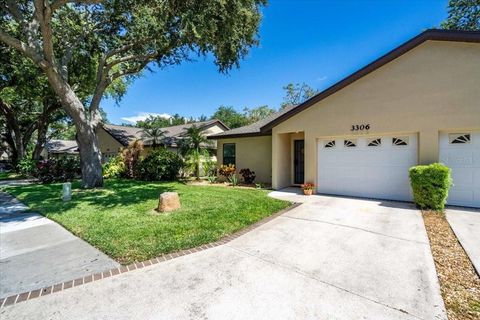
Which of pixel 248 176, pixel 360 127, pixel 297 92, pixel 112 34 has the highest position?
pixel 297 92

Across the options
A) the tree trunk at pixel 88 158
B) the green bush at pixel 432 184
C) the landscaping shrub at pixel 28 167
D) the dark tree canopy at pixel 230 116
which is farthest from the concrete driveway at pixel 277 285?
the dark tree canopy at pixel 230 116

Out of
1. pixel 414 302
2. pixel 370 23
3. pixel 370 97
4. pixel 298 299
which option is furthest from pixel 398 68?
pixel 298 299

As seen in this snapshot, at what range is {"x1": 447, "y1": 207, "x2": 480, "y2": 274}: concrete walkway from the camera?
4407 millimetres

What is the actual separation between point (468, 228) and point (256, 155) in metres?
9.83

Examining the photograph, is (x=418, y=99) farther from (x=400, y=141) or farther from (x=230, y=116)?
(x=230, y=116)

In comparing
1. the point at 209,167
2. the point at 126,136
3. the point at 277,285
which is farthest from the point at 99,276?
the point at 126,136

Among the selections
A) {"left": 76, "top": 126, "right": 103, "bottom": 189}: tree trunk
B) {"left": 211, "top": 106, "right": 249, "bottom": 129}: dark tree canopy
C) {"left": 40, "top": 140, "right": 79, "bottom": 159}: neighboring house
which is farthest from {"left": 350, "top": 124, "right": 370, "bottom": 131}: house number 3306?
{"left": 211, "top": 106, "right": 249, "bottom": 129}: dark tree canopy

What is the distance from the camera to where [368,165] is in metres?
9.33

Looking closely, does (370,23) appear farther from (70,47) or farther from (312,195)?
(70,47)

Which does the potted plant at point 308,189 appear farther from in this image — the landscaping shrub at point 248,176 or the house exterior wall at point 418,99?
the landscaping shrub at point 248,176

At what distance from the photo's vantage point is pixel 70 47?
12352 mm

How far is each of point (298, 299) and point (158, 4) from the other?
10521mm

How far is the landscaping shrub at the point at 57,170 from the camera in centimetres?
1491

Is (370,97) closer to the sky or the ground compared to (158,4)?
closer to the ground
